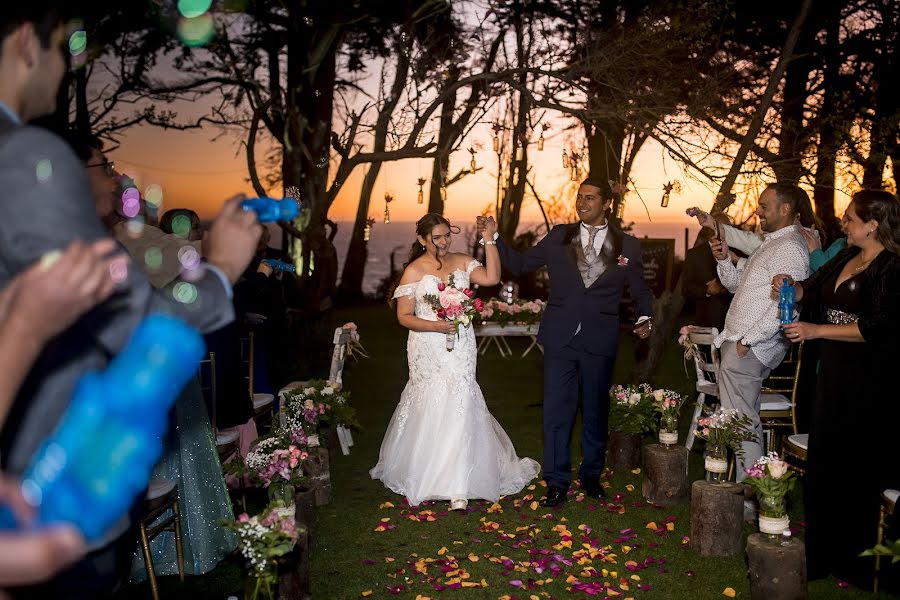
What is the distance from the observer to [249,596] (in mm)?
3857

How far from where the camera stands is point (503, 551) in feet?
17.7

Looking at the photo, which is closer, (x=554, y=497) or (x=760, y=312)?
(x=760, y=312)

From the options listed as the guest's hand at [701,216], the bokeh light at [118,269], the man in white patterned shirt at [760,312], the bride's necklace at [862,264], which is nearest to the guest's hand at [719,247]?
the guest's hand at [701,216]

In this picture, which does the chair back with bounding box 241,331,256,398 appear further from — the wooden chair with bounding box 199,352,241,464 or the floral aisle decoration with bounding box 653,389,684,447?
the floral aisle decoration with bounding box 653,389,684,447

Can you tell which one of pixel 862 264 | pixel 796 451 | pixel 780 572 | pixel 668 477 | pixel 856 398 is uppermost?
pixel 862 264

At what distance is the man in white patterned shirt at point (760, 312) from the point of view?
5500 millimetres

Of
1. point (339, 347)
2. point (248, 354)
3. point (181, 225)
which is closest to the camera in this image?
point (181, 225)

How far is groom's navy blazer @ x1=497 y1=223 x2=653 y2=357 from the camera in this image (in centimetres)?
625

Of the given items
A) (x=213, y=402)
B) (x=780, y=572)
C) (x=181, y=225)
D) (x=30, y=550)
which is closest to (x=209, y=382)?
(x=213, y=402)

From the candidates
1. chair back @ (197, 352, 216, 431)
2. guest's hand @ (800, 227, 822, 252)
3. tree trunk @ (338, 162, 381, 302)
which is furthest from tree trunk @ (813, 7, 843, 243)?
tree trunk @ (338, 162, 381, 302)

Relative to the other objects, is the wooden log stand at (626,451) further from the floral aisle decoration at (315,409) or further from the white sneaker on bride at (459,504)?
the floral aisle decoration at (315,409)

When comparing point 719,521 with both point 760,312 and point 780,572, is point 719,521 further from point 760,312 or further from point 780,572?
point 760,312

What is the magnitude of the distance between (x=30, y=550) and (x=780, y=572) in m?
4.03

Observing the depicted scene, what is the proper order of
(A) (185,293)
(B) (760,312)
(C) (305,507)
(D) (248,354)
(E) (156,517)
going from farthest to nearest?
1. (D) (248,354)
2. (B) (760,312)
3. (C) (305,507)
4. (E) (156,517)
5. (A) (185,293)
